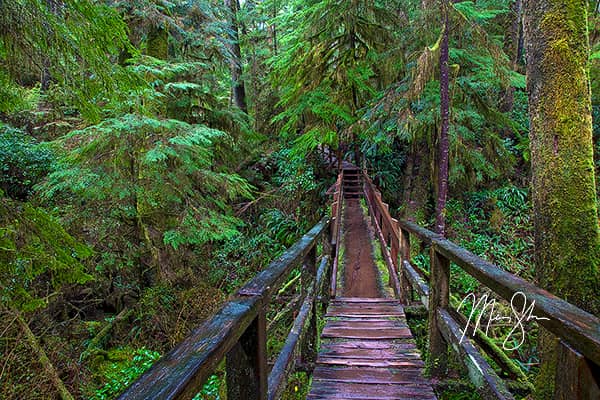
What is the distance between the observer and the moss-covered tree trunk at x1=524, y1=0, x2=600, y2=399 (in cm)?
310

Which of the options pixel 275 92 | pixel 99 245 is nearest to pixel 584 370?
pixel 99 245

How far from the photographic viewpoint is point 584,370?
3.70ft

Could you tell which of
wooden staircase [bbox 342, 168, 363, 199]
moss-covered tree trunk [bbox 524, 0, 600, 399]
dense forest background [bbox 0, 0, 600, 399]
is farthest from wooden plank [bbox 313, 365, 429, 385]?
wooden staircase [bbox 342, 168, 363, 199]

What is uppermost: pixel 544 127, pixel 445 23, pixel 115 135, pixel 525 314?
pixel 445 23

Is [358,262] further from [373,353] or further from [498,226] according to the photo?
[498,226]

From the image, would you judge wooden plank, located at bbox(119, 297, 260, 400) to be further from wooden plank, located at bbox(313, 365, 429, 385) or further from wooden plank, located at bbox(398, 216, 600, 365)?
wooden plank, located at bbox(313, 365, 429, 385)

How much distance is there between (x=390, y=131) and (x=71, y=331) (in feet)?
28.5

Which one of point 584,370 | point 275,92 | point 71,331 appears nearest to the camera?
point 584,370

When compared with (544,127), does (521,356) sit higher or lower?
lower

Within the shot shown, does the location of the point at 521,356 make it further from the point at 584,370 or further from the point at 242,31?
the point at 242,31

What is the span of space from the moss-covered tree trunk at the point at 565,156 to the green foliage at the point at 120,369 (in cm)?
606

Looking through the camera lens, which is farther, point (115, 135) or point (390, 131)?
point (390, 131)

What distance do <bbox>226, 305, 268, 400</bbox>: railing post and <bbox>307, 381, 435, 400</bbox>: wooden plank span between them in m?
1.55

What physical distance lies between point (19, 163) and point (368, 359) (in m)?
11.6
